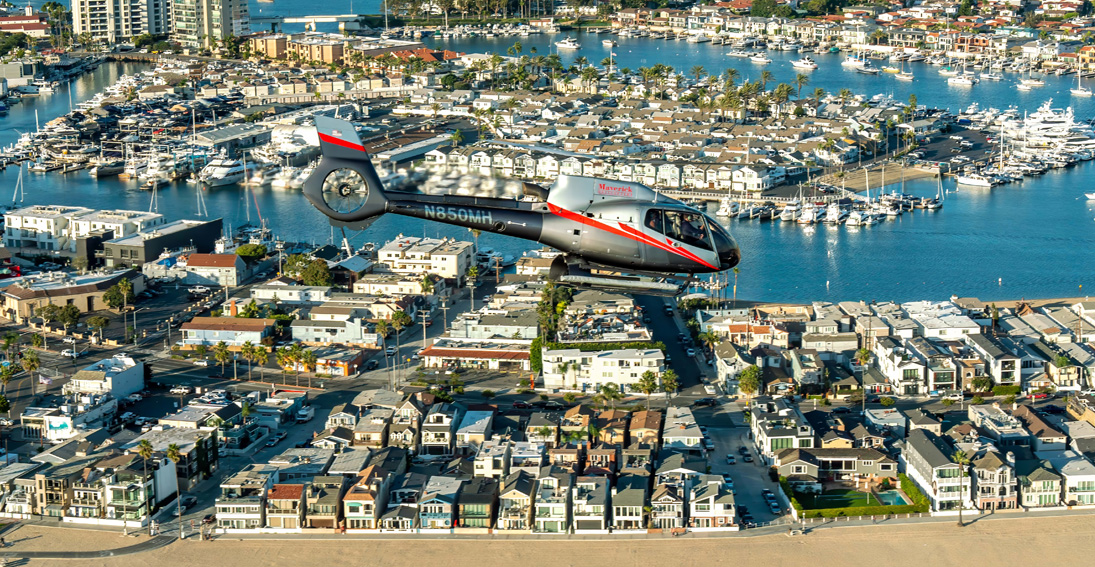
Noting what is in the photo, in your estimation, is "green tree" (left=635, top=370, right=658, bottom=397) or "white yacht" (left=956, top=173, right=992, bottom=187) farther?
"white yacht" (left=956, top=173, right=992, bottom=187)

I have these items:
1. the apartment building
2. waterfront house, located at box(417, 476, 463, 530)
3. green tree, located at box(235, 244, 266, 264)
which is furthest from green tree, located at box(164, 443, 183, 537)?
green tree, located at box(235, 244, 266, 264)

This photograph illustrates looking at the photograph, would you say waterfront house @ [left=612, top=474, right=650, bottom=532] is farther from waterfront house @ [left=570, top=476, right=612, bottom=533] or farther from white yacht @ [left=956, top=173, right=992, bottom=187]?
white yacht @ [left=956, top=173, right=992, bottom=187]

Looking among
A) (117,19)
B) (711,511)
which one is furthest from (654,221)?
(117,19)

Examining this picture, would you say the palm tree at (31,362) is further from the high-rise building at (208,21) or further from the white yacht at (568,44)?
the white yacht at (568,44)

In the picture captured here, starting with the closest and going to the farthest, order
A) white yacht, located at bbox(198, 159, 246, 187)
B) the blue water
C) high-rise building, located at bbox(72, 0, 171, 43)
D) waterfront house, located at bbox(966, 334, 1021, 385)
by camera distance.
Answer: waterfront house, located at bbox(966, 334, 1021, 385) < the blue water < white yacht, located at bbox(198, 159, 246, 187) < high-rise building, located at bbox(72, 0, 171, 43)

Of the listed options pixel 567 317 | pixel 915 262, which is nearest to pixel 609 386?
pixel 567 317

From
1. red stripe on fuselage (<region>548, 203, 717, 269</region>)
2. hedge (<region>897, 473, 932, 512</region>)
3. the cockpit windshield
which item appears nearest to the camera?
red stripe on fuselage (<region>548, 203, 717, 269</region>)

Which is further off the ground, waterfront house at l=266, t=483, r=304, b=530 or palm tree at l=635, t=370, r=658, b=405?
palm tree at l=635, t=370, r=658, b=405
